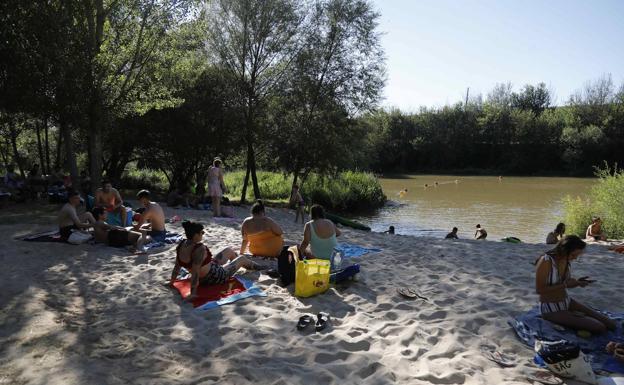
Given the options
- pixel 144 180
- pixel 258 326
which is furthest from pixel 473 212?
pixel 258 326

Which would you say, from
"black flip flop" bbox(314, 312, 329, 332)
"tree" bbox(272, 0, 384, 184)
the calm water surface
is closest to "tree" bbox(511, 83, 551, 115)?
the calm water surface

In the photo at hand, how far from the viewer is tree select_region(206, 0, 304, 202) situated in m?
18.1

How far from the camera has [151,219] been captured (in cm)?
891

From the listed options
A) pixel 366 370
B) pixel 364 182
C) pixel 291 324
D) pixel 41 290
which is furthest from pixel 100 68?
pixel 364 182

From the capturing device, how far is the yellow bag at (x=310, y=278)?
580cm

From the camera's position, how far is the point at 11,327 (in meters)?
4.57

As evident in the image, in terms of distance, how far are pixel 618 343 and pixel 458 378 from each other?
62.9 inches

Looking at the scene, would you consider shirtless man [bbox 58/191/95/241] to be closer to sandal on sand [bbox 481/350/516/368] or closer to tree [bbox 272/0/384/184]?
sandal on sand [bbox 481/350/516/368]

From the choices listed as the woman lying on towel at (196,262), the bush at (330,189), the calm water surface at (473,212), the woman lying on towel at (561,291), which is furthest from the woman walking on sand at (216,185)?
the woman lying on towel at (561,291)

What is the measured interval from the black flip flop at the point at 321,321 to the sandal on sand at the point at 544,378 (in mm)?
1929

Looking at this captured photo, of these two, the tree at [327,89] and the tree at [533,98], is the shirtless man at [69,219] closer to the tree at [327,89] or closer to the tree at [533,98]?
the tree at [327,89]

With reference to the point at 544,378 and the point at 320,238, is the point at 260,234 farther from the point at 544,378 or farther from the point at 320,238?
the point at 544,378

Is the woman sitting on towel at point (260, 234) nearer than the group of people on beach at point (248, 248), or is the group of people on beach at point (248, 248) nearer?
the group of people on beach at point (248, 248)

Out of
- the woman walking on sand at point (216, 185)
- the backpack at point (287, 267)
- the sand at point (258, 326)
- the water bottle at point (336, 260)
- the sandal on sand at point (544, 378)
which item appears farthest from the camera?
the woman walking on sand at point (216, 185)
